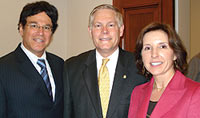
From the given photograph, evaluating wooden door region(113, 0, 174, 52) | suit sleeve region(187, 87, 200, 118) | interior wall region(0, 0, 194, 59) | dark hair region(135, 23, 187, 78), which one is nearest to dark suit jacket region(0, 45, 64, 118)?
dark hair region(135, 23, 187, 78)

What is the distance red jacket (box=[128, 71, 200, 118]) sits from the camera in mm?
1362

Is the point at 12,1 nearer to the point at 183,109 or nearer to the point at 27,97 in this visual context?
the point at 27,97

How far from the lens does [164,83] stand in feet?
5.37

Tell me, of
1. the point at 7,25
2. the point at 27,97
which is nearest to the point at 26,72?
the point at 27,97

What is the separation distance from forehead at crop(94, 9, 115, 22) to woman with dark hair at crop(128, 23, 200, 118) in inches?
13.3

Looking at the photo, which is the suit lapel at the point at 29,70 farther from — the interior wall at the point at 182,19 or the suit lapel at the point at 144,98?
the interior wall at the point at 182,19

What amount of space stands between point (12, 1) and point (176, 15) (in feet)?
7.85

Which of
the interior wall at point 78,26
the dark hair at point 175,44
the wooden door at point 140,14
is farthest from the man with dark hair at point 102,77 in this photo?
the interior wall at point 78,26

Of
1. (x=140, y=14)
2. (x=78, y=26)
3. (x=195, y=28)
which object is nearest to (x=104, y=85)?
(x=140, y=14)

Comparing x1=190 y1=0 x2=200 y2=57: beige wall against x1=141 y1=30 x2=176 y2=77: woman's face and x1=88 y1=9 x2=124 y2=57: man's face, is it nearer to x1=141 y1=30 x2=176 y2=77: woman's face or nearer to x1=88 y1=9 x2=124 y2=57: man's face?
x1=88 y1=9 x2=124 y2=57: man's face

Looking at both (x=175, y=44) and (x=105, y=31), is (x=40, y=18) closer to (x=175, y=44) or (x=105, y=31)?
(x=105, y=31)

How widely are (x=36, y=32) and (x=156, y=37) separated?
104 cm

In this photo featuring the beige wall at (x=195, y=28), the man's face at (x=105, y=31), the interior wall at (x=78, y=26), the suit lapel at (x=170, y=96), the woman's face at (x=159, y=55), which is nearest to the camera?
the suit lapel at (x=170, y=96)

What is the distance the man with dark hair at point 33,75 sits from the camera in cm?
181
